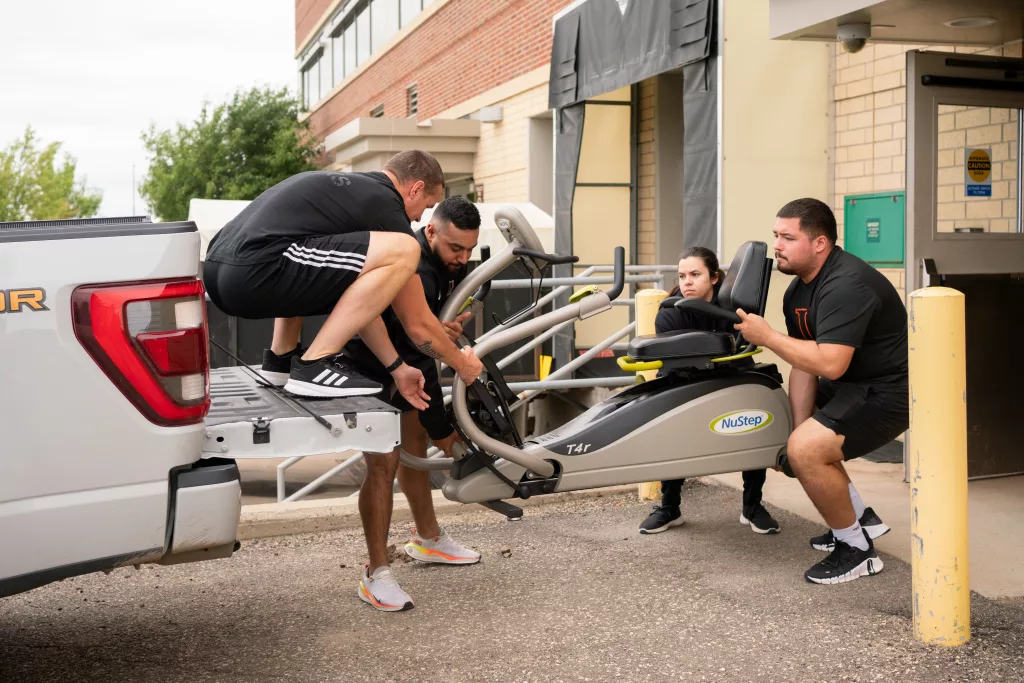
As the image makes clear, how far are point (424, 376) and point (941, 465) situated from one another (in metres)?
2.04

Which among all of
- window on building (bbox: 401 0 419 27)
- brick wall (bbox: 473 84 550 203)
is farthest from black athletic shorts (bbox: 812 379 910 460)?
window on building (bbox: 401 0 419 27)

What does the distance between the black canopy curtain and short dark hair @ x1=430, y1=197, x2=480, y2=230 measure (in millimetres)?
4486

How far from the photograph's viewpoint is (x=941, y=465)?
3682mm

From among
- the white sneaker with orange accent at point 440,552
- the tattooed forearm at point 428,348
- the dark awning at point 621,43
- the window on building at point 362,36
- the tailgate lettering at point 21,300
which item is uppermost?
the window on building at point 362,36

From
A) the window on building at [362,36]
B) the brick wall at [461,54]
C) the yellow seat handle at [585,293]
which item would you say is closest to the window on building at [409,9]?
the brick wall at [461,54]

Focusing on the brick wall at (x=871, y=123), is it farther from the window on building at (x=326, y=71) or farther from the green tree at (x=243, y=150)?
the window on building at (x=326, y=71)

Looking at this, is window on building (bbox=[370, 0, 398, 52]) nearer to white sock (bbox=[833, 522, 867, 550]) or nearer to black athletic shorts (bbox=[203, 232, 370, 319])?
black athletic shorts (bbox=[203, 232, 370, 319])

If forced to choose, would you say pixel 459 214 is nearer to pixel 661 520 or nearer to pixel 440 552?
pixel 440 552

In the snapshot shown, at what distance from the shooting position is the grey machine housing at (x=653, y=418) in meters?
4.23

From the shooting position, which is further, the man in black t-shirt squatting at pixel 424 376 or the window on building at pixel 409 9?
the window on building at pixel 409 9

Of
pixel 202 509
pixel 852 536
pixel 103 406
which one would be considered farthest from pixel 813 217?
pixel 103 406

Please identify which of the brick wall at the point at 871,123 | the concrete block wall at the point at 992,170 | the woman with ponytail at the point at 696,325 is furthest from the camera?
the brick wall at the point at 871,123

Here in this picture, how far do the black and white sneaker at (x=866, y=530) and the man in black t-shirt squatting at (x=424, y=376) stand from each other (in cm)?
182

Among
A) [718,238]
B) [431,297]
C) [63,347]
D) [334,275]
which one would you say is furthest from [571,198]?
[63,347]
